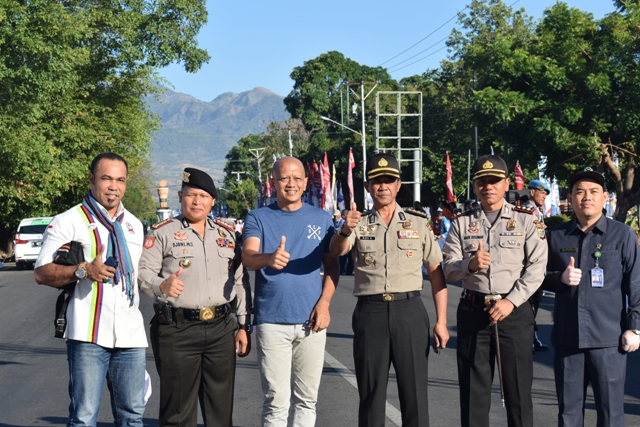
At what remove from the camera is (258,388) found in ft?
27.2

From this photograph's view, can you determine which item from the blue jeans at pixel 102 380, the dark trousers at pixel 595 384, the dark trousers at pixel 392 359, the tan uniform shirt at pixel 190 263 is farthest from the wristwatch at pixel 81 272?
the dark trousers at pixel 595 384

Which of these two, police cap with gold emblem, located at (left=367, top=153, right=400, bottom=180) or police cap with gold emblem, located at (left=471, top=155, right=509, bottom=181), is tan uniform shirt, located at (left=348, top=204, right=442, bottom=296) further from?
police cap with gold emblem, located at (left=471, top=155, right=509, bottom=181)

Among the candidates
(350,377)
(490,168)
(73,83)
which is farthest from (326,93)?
(490,168)

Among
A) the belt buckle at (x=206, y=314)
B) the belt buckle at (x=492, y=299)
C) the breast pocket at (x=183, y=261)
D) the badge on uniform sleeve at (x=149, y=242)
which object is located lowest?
the belt buckle at (x=206, y=314)

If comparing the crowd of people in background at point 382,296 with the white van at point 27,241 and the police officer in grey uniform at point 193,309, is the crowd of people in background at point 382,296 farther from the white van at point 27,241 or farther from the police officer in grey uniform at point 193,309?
the white van at point 27,241

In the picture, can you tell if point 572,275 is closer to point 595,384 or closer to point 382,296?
point 595,384

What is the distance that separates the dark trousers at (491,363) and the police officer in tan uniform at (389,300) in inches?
7.6

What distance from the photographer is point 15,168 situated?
2866 cm

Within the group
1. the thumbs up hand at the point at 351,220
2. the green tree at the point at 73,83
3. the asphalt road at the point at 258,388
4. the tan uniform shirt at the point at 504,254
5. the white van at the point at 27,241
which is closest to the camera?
the thumbs up hand at the point at 351,220

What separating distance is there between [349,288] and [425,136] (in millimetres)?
39996

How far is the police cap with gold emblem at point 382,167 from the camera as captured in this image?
558 cm

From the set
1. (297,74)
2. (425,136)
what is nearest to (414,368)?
(425,136)

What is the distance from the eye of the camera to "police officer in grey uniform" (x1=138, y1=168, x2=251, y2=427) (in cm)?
529

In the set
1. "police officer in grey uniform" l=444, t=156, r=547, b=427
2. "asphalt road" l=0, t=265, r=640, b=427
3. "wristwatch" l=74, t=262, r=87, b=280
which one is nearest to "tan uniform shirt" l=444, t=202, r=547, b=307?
"police officer in grey uniform" l=444, t=156, r=547, b=427
